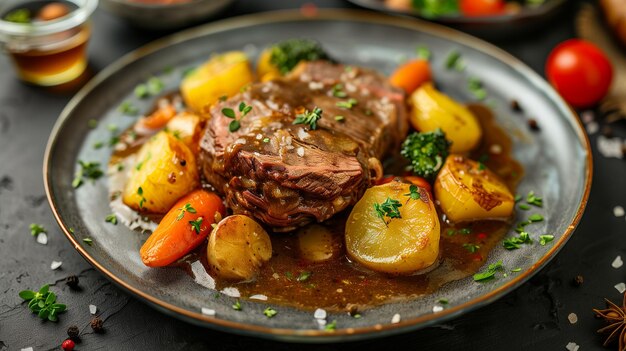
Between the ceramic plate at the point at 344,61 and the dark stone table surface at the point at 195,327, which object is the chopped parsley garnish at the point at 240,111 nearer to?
the ceramic plate at the point at 344,61

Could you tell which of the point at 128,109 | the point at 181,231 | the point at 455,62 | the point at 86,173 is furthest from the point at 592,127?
the point at 86,173

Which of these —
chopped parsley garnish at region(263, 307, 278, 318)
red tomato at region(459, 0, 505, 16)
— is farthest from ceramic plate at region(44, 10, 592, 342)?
red tomato at region(459, 0, 505, 16)

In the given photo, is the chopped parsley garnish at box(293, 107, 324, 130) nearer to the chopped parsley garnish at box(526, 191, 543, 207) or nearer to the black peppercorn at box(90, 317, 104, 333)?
the chopped parsley garnish at box(526, 191, 543, 207)

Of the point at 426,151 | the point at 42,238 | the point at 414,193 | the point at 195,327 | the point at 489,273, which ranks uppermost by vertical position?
the point at 414,193

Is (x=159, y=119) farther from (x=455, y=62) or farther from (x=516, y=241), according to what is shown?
(x=516, y=241)

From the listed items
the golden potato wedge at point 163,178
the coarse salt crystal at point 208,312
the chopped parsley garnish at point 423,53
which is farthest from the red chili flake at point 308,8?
the coarse salt crystal at point 208,312

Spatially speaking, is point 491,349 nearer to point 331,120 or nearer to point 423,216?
point 423,216
